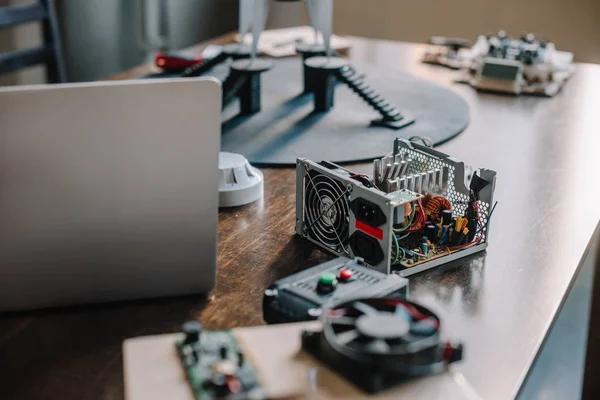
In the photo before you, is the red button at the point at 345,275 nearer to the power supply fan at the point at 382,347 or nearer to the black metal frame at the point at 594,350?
the power supply fan at the point at 382,347

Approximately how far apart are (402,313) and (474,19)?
297 cm

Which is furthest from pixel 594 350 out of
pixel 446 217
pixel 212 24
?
pixel 212 24

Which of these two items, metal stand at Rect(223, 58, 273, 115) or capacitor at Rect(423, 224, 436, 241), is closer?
capacitor at Rect(423, 224, 436, 241)

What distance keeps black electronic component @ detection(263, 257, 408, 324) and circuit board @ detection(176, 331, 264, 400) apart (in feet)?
0.43

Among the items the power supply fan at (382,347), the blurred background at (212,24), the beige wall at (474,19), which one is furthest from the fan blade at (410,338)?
the beige wall at (474,19)

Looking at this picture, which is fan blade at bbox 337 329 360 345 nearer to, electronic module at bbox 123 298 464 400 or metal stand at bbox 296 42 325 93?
electronic module at bbox 123 298 464 400

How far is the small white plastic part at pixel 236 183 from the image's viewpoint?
140 cm

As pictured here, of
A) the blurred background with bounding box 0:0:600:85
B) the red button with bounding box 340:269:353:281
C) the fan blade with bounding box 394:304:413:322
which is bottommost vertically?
the blurred background with bounding box 0:0:600:85

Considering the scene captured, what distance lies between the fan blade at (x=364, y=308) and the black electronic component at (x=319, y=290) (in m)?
0.09

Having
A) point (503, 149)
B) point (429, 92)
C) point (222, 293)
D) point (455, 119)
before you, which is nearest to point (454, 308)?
point (222, 293)

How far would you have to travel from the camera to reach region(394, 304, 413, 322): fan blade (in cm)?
81

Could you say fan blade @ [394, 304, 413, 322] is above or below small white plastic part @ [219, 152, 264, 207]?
above

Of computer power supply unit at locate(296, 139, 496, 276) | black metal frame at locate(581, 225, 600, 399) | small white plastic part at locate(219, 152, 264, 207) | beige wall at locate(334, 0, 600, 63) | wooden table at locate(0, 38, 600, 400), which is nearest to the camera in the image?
wooden table at locate(0, 38, 600, 400)

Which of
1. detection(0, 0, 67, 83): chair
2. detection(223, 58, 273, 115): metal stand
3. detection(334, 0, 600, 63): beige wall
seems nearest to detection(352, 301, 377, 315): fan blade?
detection(223, 58, 273, 115): metal stand
